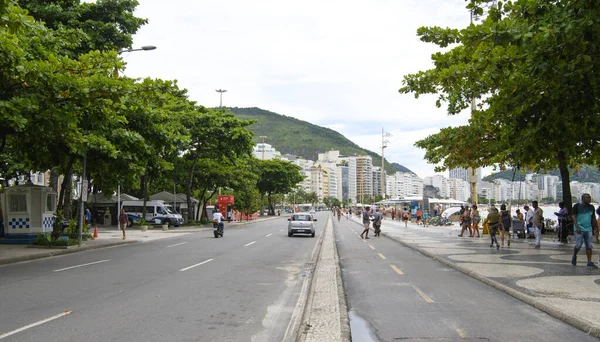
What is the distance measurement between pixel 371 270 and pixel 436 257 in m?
3.42

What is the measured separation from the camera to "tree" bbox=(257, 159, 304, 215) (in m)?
78.7

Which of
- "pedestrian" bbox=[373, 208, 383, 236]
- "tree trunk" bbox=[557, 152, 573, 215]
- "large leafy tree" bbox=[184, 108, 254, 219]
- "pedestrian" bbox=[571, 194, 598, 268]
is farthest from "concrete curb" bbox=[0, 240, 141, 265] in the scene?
"tree trunk" bbox=[557, 152, 573, 215]

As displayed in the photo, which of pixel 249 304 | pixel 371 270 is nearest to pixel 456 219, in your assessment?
pixel 371 270

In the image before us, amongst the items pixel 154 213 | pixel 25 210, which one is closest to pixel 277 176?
pixel 154 213

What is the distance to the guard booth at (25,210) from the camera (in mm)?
20766

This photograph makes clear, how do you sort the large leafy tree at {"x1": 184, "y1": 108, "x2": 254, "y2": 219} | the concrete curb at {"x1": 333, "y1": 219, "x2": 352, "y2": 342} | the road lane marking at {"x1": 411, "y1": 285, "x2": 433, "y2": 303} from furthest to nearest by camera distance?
1. the large leafy tree at {"x1": 184, "y1": 108, "x2": 254, "y2": 219}
2. the road lane marking at {"x1": 411, "y1": 285, "x2": 433, "y2": 303}
3. the concrete curb at {"x1": 333, "y1": 219, "x2": 352, "y2": 342}

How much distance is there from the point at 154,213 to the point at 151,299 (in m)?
38.7

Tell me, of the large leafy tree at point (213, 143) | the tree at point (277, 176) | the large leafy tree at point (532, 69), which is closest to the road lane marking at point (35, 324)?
the large leafy tree at point (532, 69)

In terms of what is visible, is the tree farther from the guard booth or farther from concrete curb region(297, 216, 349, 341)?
concrete curb region(297, 216, 349, 341)

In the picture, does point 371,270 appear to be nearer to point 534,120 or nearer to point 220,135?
point 534,120

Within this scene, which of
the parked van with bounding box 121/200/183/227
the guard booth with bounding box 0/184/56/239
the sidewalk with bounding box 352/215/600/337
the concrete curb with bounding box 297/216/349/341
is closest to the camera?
the concrete curb with bounding box 297/216/349/341

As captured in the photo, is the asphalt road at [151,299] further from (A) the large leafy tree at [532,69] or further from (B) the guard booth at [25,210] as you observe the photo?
(B) the guard booth at [25,210]

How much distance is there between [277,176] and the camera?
80.0 metres

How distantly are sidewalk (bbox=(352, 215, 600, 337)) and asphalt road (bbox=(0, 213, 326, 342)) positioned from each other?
3971mm
